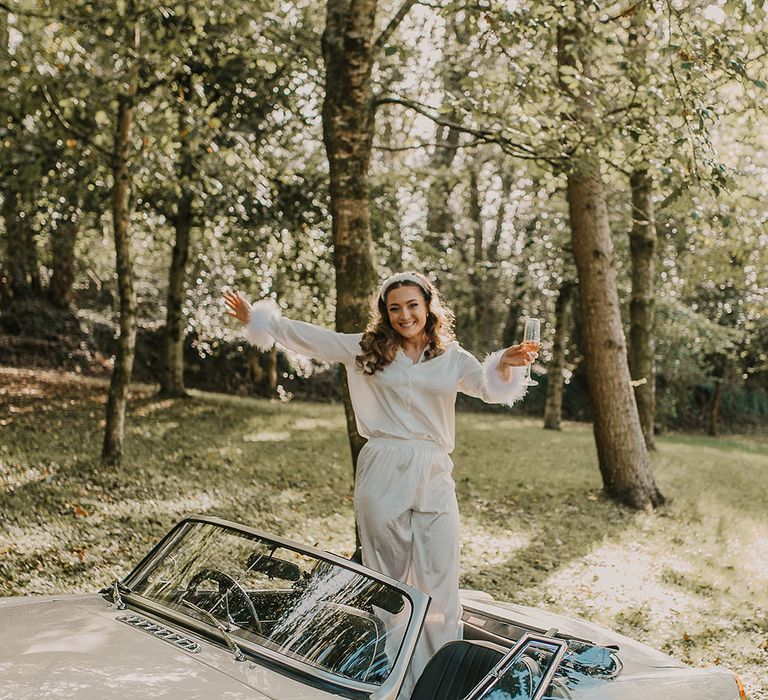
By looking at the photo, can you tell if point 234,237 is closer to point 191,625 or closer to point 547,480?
point 547,480

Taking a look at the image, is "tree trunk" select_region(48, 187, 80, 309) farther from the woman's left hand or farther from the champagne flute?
the champagne flute

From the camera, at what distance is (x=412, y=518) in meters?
4.44

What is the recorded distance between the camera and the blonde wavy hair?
15.3ft

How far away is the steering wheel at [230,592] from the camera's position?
338 centimetres

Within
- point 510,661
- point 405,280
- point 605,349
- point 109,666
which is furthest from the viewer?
point 605,349

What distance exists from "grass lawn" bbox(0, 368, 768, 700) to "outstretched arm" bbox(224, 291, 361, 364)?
277 cm

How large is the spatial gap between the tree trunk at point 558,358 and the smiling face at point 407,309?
54.8ft

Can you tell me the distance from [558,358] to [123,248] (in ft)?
43.7

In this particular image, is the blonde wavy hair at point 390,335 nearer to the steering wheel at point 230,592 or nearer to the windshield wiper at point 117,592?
the steering wheel at point 230,592

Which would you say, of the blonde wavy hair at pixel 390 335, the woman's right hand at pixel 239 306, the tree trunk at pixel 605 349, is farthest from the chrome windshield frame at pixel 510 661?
the tree trunk at pixel 605 349

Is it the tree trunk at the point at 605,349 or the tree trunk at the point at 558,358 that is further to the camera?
the tree trunk at the point at 558,358

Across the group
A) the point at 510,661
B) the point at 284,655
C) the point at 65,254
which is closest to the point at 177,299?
the point at 65,254

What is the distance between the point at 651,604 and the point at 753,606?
0.93 metres

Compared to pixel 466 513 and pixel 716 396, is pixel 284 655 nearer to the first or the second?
pixel 466 513
